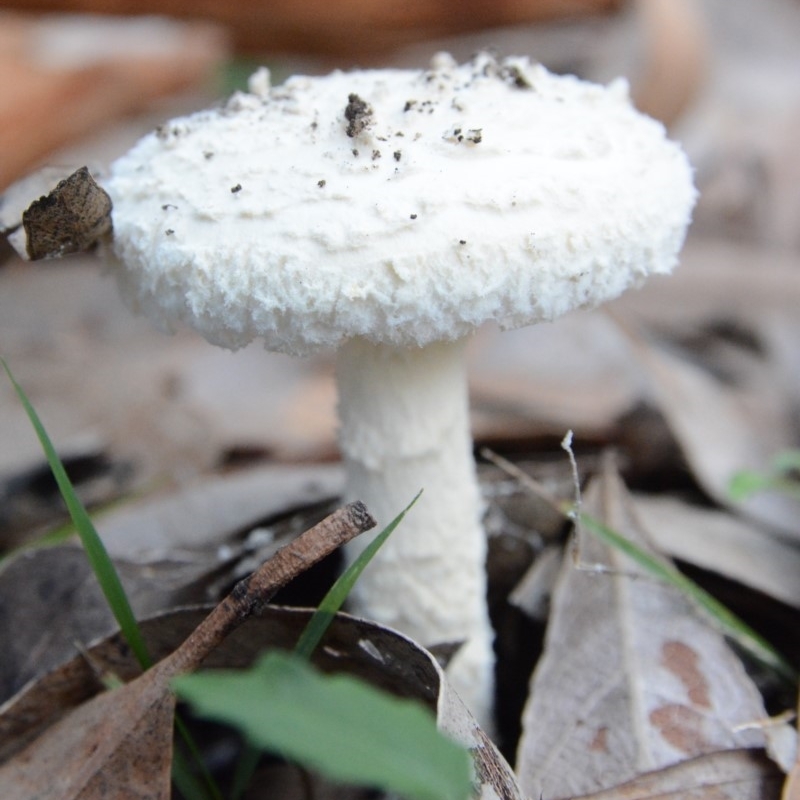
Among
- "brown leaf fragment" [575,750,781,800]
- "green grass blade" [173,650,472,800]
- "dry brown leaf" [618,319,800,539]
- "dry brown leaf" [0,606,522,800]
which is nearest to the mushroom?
"dry brown leaf" [0,606,522,800]

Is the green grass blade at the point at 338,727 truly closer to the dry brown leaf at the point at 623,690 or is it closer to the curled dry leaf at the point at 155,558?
the dry brown leaf at the point at 623,690

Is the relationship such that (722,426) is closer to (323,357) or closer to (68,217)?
(323,357)

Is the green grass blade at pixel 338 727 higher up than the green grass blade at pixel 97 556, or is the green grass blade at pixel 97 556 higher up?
the green grass blade at pixel 338 727

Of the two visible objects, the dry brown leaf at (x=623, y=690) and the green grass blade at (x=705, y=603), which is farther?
the green grass blade at (x=705, y=603)

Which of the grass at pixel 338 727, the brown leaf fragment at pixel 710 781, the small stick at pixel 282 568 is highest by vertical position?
the grass at pixel 338 727

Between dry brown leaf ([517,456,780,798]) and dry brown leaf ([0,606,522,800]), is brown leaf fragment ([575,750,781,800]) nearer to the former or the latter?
dry brown leaf ([517,456,780,798])

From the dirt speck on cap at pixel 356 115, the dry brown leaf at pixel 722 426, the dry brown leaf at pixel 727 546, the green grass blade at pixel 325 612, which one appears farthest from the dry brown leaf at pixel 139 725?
the dry brown leaf at pixel 722 426
